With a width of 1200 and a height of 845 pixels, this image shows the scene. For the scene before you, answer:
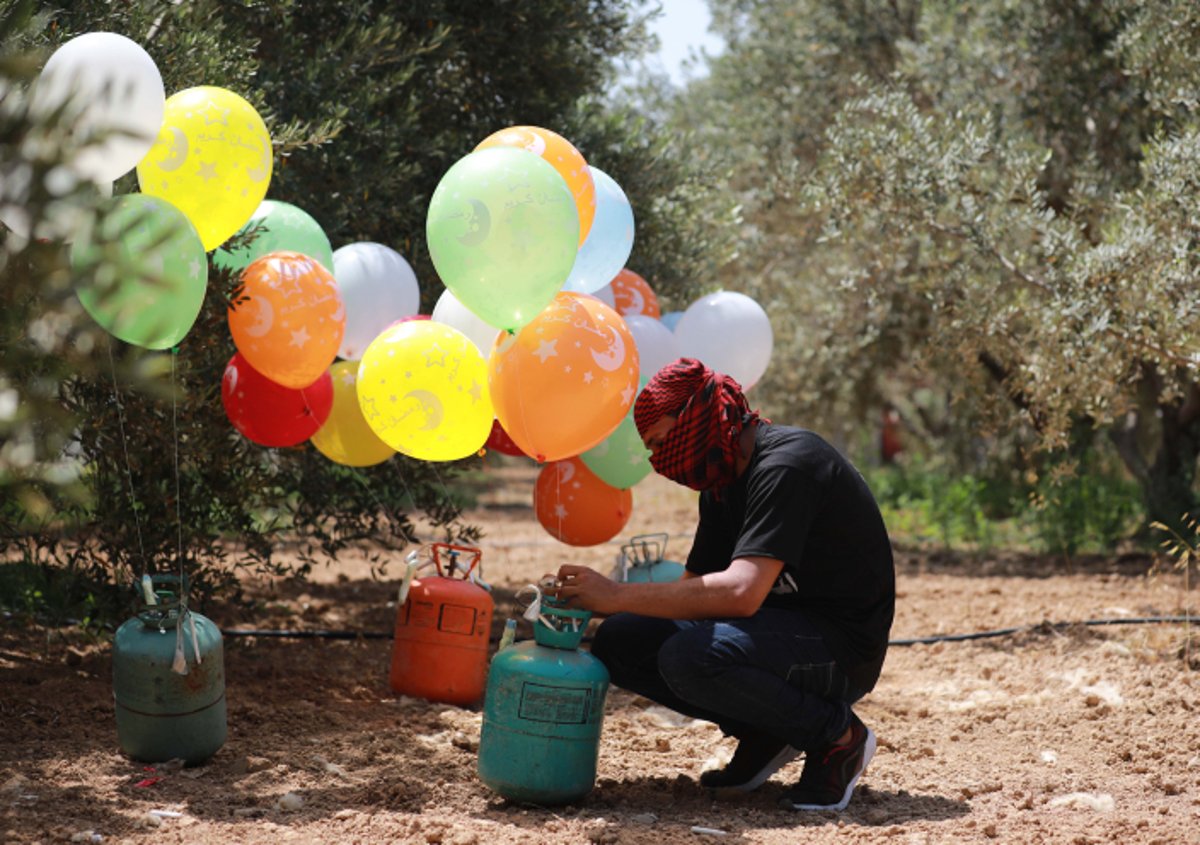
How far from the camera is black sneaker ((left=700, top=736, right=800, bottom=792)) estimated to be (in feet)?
12.1

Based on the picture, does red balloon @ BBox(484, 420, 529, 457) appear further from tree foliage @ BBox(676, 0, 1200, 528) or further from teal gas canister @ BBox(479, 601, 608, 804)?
tree foliage @ BBox(676, 0, 1200, 528)

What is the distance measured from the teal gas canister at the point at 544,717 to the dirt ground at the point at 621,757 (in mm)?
99

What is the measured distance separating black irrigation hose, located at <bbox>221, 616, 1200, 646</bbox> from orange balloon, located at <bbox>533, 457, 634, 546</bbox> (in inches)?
53.9

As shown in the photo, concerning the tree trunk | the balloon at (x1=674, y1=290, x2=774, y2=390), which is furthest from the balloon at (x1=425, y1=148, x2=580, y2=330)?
the tree trunk

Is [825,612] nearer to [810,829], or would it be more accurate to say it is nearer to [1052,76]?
[810,829]

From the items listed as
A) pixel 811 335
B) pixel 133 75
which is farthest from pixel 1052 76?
pixel 133 75

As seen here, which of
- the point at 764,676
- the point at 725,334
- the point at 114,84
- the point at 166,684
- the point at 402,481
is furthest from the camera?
the point at 402,481

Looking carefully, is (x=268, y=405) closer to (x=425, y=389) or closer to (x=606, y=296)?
(x=425, y=389)

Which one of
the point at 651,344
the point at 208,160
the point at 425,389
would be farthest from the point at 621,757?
the point at 208,160

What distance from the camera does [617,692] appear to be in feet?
16.9

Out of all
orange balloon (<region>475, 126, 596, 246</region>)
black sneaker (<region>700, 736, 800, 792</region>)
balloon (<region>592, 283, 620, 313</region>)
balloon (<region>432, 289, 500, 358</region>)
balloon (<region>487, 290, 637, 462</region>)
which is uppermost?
orange balloon (<region>475, 126, 596, 246</region>)

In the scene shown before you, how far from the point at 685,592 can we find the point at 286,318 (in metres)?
1.75

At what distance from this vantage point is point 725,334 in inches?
205

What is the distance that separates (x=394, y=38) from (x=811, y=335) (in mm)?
5412
